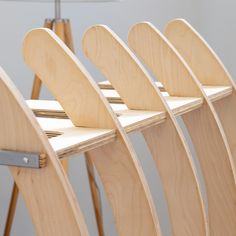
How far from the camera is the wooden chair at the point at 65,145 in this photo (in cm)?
104

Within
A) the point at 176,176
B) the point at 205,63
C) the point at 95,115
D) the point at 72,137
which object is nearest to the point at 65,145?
the point at 72,137

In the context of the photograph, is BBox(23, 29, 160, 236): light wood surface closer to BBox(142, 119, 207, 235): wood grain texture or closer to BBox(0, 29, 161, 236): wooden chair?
BBox(0, 29, 161, 236): wooden chair

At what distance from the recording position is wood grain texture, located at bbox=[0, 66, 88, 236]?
3.39 ft

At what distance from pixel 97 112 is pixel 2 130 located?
25 cm

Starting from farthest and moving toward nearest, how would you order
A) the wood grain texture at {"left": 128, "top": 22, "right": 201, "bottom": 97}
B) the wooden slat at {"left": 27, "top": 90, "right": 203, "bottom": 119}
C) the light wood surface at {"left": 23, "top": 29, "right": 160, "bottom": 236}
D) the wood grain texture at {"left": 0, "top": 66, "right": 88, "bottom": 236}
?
1. the wood grain texture at {"left": 128, "top": 22, "right": 201, "bottom": 97}
2. the wooden slat at {"left": 27, "top": 90, "right": 203, "bottom": 119}
3. the light wood surface at {"left": 23, "top": 29, "right": 160, "bottom": 236}
4. the wood grain texture at {"left": 0, "top": 66, "right": 88, "bottom": 236}

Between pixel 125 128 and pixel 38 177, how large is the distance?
0.88 ft

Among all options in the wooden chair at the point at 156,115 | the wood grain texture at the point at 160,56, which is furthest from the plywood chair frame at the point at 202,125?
the wooden chair at the point at 156,115

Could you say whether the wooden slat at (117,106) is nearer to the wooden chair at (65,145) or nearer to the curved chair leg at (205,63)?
the wooden chair at (65,145)

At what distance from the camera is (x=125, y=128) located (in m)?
1.29

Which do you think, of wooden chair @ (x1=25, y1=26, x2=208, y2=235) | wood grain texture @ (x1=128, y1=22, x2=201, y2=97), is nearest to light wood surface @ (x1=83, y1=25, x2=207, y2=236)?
wooden chair @ (x1=25, y1=26, x2=208, y2=235)

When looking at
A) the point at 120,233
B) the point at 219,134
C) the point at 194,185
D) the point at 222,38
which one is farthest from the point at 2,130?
the point at 222,38

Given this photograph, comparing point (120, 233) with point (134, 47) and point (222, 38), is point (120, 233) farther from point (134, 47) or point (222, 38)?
point (222, 38)

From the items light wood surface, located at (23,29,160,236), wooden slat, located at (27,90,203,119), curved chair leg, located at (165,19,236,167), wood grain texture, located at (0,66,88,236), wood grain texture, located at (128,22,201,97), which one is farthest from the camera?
curved chair leg, located at (165,19,236,167)

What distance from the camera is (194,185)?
4.99 ft
